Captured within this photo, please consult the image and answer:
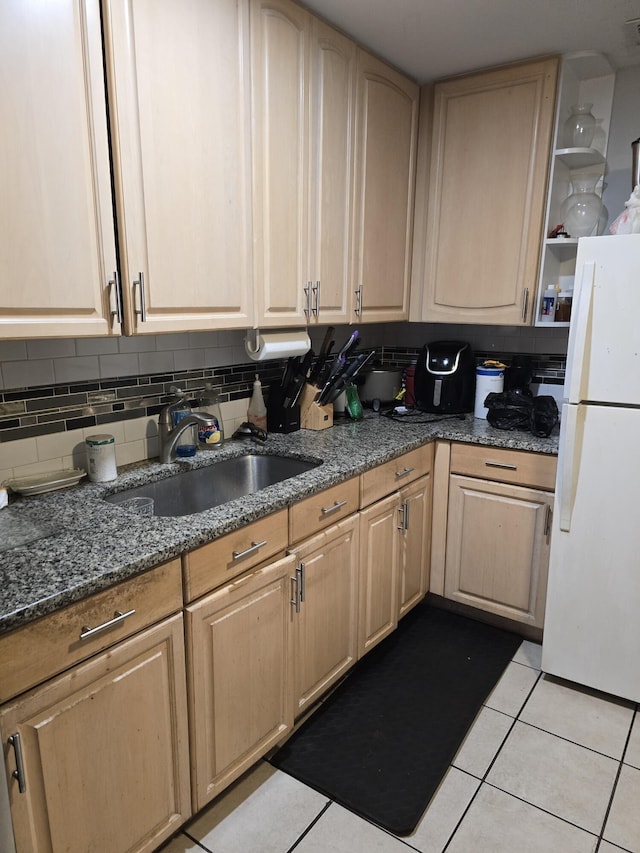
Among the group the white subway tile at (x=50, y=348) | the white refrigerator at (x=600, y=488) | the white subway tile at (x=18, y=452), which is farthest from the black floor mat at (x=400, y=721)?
the white subway tile at (x=50, y=348)

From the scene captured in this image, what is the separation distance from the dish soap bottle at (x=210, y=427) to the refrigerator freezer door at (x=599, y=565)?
1205 mm

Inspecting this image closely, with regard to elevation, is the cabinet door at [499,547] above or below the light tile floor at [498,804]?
above

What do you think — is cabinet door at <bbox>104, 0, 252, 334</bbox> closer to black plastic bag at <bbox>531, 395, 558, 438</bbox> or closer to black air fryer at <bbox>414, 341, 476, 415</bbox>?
black air fryer at <bbox>414, 341, 476, 415</bbox>

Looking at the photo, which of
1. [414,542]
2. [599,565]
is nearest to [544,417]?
[599,565]

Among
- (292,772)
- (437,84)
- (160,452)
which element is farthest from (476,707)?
(437,84)

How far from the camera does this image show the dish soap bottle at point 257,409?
221 centimetres

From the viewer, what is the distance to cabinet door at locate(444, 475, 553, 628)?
2225 mm

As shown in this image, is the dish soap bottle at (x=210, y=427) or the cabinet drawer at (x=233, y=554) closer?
the cabinet drawer at (x=233, y=554)

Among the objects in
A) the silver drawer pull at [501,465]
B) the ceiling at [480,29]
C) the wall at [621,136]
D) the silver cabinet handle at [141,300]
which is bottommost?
the silver drawer pull at [501,465]

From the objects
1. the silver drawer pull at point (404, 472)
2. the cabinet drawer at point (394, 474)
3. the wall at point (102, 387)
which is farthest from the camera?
the silver drawer pull at point (404, 472)

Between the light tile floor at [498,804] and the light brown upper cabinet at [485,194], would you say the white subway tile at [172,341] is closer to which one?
the light brown upper cabinet at [485,194]

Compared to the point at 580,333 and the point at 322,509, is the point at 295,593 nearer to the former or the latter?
the point at 322,509

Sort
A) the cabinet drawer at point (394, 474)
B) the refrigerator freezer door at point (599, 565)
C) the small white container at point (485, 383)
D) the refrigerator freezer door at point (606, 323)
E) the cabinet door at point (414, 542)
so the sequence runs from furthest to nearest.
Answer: the small white container at point (485, 383), the cabinet door at point (414, 542), the cabinet drawer at point (394, 474), the refrigerator freezer door at point (599, 565), the refrigerator freezer door at point (606, 323)

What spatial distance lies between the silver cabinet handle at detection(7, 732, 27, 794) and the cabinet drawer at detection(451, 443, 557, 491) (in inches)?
70.3
